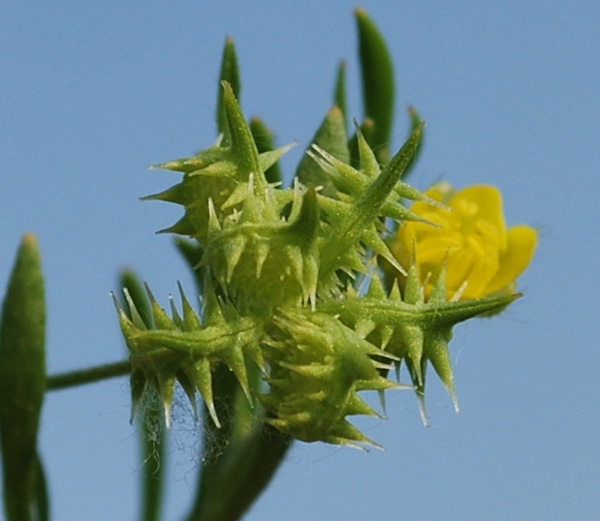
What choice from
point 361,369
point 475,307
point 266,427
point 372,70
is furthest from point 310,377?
point 372,70

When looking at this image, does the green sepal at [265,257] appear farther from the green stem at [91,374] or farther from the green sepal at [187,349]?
the green stem at [91,374]

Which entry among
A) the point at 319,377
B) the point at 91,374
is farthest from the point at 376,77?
the point at 319,377

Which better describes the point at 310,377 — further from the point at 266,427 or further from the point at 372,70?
the point at 372,70

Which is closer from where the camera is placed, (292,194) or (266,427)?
(292,194)

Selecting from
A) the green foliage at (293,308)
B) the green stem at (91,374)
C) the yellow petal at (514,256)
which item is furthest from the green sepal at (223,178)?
the yellow petal at (514,256)

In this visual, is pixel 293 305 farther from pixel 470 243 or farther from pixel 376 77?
pixel 376 77

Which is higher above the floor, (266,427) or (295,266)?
(295,266)

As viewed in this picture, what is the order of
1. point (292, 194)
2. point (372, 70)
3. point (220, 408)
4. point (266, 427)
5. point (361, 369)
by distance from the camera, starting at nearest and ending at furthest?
point (361, 369) → point (292, 194) → point (266, 427) → point (220, 408) → point (372, 70)
